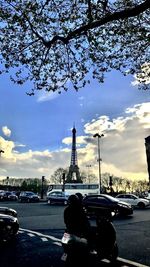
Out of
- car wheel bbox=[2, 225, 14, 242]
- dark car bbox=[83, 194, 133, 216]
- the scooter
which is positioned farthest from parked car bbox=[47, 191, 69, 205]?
the scooter

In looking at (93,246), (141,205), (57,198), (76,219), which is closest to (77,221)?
(76,219)

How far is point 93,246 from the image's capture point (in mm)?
6918

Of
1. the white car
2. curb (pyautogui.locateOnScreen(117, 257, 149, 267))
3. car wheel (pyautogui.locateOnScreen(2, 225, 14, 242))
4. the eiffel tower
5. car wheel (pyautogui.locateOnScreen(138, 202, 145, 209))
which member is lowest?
curb (pyautogui.locateOnScreen(117, 257, 149, 267))

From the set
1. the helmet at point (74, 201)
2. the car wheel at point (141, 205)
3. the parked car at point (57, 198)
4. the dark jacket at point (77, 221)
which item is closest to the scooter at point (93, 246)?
the dark jacket at point (77, 221)

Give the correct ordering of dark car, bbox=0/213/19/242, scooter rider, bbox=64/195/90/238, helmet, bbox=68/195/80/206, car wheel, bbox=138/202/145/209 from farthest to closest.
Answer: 1. car wheel, bbox=138/202/145/209
2. dark car, bbox=0/213/19/242
3. helmet, bbox=68/195/80/206
4. scooter rider, bbox=64/195/90/238

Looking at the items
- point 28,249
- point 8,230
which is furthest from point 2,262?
point 8,230

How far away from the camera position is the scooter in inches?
249

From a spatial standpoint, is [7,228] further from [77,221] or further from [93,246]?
[77,221]

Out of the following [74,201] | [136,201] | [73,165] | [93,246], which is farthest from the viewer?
[73,165]

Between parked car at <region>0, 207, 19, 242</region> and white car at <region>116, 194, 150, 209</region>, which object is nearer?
parked car at <region>0, 207, 19, 242</region>

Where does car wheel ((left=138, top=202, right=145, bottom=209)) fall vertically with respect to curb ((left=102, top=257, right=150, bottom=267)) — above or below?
above

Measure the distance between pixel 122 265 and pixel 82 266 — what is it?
1151mm

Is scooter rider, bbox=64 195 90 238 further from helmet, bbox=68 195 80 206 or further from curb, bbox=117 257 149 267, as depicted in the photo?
curb, bbox=117 257 149 267

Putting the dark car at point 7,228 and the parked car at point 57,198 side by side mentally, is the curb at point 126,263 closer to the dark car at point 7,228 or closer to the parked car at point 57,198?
the dark car at point 7,228
